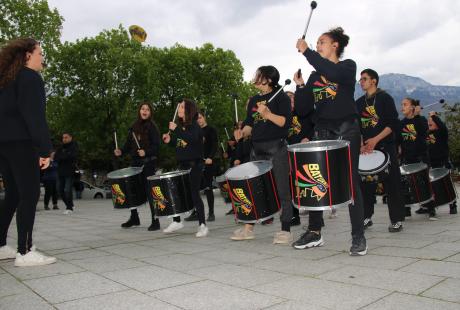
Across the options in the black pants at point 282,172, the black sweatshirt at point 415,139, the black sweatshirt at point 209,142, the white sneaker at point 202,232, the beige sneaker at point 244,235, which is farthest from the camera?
the black sweatshirt at point 209,142

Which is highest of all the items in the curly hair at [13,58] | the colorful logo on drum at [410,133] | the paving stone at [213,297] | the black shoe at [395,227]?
the curly hair at [13,58]

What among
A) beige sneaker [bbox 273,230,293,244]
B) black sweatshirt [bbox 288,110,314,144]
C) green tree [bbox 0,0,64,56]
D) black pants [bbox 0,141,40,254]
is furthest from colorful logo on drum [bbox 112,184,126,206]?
green tree [bbox 0,0,64,56]

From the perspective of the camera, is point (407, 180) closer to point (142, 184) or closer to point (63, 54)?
point (142, 184)

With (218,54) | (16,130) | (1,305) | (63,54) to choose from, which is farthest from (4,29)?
(1,305)

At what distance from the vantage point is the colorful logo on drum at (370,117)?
556cm

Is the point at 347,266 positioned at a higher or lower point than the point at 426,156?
lower

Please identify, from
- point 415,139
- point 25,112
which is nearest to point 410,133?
point 415,139

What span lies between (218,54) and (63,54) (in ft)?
36.9

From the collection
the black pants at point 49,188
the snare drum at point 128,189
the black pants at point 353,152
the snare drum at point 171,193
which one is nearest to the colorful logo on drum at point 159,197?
the snare drum at point 171,193

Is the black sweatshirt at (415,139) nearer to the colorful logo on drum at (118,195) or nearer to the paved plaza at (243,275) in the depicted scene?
the paved plaza at (243,275)

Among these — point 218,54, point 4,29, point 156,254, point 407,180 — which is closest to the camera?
point 156,254

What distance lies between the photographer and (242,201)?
4.93 metres

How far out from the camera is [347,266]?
357 cm

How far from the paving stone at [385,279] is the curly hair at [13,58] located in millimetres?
3330
